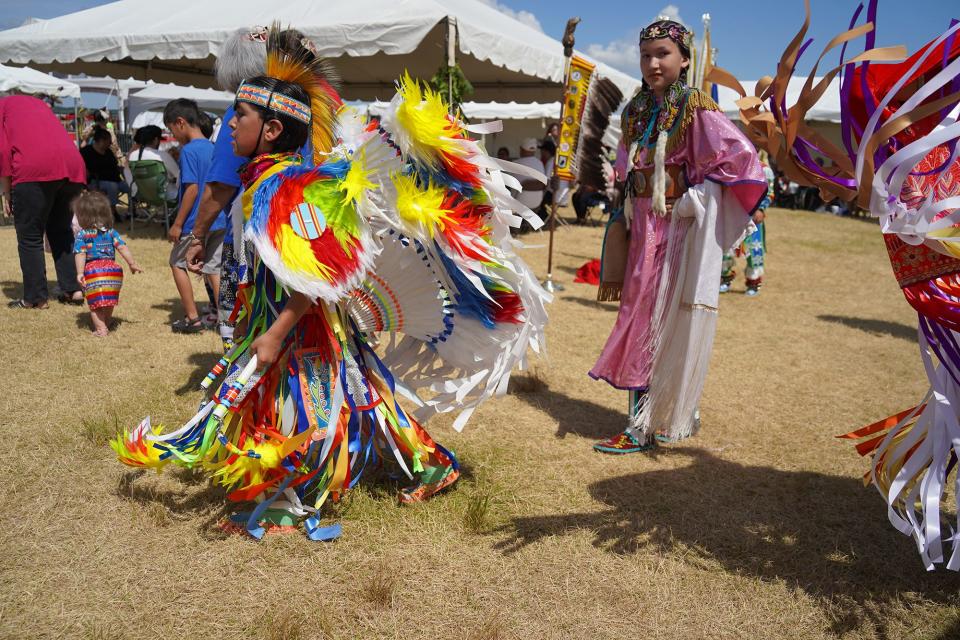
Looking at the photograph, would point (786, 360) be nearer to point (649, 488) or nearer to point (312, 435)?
point (649, 488)

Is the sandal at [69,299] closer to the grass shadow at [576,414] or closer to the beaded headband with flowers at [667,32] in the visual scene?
the grass shadow at [576,414]

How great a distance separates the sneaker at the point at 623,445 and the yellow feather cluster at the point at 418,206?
155 cm

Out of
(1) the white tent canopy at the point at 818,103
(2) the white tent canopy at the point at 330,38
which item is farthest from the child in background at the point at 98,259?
(1) the white tent canopy at the point at 818,103

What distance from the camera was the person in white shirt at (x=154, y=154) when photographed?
8969mm

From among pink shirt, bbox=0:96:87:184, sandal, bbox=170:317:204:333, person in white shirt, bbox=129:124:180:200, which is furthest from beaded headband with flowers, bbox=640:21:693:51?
person in white shirt, bbox=129:124:180:200

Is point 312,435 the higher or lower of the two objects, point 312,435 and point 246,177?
the lower

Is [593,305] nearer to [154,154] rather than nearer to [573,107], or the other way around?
[573,107]

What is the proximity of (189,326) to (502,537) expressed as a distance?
327 centimetres

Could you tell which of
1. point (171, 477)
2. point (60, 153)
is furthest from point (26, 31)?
point (171, 477)

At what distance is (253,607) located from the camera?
2.08 metres

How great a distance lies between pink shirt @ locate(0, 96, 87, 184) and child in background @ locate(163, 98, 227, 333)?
98 cm

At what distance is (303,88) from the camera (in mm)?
2361

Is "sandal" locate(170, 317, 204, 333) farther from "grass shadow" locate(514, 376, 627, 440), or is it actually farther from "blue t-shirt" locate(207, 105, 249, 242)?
"grass shadow" locate(514, 376, 627, 440)

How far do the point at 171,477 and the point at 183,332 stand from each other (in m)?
2.30
